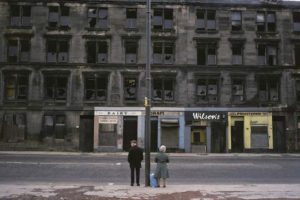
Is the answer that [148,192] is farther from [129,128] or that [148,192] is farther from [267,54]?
[267,54]

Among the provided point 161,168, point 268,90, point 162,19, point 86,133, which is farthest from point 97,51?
Answer: point 161,168

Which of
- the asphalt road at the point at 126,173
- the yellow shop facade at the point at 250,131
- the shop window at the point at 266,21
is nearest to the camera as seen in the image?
the asphalt road at the point at 126,173

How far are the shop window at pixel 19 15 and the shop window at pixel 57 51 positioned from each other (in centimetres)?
281

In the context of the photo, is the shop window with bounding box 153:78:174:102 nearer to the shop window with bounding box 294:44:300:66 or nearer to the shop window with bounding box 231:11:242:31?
the shop window with bounding box 231:11:242:31

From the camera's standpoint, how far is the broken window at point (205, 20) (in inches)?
1580

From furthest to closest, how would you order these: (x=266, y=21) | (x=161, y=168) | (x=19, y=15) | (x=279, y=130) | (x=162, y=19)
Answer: (x=266, y=21), (x=162, y=19), (x=279, y=130), (x=19, y=15), (x=161, y=168)

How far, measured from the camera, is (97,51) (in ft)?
128

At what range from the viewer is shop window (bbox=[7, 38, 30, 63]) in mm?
38812

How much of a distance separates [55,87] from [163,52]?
10.1 meters

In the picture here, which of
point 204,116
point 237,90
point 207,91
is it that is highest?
point 237,90

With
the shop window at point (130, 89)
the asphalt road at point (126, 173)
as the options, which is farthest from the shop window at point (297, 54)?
the asphalt road at point (126, 173)

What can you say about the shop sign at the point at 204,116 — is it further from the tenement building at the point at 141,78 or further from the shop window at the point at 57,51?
the shop window at the point at 57,51

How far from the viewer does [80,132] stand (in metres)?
38.3

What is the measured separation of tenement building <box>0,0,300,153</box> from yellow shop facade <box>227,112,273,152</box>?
0.09 meters
